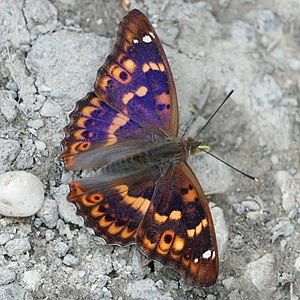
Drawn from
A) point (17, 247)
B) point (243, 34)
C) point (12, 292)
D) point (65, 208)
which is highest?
point (243, 34)

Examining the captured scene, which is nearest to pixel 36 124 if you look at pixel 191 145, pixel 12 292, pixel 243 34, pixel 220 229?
pixel 191 145

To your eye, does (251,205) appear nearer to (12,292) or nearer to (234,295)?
(234,295)

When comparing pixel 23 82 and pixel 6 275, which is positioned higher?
pixel 23 82

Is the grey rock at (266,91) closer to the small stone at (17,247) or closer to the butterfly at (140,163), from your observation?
the butterfly at (140,163)

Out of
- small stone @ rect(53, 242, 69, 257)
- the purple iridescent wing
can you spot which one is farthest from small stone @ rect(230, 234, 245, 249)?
small stone @ rect(53, 242, 69, 257)

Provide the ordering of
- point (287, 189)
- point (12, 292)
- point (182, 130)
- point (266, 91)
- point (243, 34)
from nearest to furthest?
→ point (12, 292), point (287, 189), point (182, 130), point (266, 91), point (243, 34)

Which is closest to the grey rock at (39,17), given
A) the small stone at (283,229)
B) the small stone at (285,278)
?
the small stone at (283,229)

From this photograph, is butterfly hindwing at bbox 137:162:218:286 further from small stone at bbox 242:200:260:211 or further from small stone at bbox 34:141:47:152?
small stone at bbox 34:141:47:152
